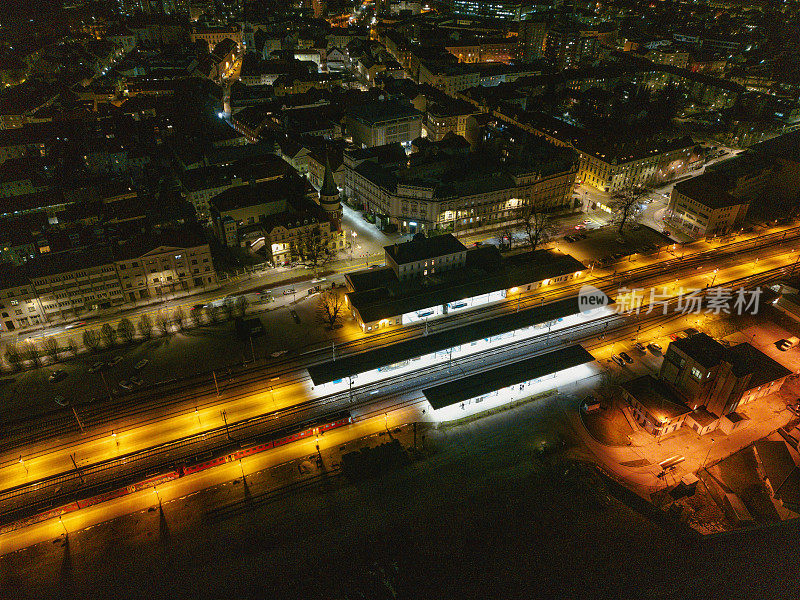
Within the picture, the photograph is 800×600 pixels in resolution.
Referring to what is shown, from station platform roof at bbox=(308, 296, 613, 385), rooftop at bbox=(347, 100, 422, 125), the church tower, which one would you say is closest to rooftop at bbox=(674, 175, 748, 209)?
station platform roof at bbox=(308, 296, 613, 385)

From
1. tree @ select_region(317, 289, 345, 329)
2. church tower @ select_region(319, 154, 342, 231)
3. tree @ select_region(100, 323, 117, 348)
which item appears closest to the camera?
tree @ select_region(100, 323, 117, 348)

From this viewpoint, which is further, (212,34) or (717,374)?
(212,34)

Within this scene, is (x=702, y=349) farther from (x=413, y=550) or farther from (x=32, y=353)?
(x=32, y=353)

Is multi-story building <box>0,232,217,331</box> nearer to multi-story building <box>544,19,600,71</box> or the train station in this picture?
the train station

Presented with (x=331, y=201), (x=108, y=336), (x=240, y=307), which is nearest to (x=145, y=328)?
(x=108, y=336)

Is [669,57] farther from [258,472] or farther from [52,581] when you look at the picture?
[52,581]

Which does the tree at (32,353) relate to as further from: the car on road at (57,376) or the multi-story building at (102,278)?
the multi-story building at (102,278)
